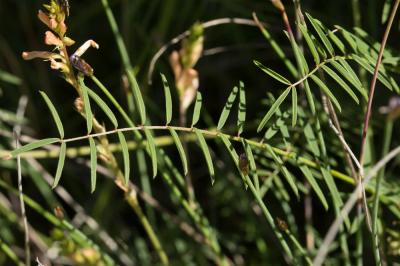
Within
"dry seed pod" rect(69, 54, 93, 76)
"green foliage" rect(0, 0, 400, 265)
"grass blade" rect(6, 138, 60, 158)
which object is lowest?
"green foliage" rect(0, 0, 400, 265)

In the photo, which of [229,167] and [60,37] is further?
[229,167]

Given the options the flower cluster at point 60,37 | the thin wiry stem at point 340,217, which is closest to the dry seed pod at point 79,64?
the flower cluster at point 60,37

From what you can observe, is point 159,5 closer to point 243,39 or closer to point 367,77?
point 243,39

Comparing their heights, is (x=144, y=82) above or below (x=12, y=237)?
above

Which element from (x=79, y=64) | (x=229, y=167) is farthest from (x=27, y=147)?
(x=229, y=167)

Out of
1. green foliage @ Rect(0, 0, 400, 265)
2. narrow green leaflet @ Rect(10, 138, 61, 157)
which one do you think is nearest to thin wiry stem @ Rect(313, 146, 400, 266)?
green foliage @ Rect(0, 0, 400, 265)

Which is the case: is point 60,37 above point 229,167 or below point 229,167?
above

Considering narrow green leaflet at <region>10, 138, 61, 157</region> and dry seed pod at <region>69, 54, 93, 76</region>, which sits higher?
dry seed pod at <region>69, 54, 93, 76</region>

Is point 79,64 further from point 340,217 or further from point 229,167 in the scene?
point 229,167

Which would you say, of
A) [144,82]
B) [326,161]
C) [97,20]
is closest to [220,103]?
[144,82]

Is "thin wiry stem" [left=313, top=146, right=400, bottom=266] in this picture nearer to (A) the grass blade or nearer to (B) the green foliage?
(B) the green foliage

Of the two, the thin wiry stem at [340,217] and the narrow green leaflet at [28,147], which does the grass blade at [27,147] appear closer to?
the narrow green leaflet at [28,147]
